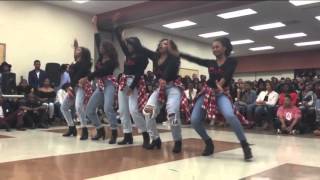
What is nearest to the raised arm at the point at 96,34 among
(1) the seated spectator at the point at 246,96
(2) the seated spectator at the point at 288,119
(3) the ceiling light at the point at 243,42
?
(3) the ceiling light at the point at 243,42

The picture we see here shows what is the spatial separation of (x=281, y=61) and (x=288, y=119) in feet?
21.7

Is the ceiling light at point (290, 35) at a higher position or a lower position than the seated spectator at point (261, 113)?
higher

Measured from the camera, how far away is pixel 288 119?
24.0 ft

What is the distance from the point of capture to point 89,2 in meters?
0.85

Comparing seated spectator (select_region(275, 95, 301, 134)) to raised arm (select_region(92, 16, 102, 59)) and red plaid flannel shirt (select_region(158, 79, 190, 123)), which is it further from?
raised arm (select_region(92, 16, 102, 59))

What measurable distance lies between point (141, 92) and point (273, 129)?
4.40 m

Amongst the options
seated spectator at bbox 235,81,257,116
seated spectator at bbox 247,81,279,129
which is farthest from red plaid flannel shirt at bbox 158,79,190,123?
seated spectator at bbox 247,81,279,129

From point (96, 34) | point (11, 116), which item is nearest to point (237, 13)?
point (96, 34)

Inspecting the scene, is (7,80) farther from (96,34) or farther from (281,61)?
(281,61)

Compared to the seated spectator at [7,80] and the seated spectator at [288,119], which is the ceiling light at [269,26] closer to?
the seated spectator at [7,80]

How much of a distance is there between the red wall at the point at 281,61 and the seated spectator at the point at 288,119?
20.7 ft

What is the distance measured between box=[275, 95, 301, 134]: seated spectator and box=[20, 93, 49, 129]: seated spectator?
484 centimetres

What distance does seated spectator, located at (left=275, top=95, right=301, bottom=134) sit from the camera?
713 centimetres

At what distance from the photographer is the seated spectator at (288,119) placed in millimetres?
7130
